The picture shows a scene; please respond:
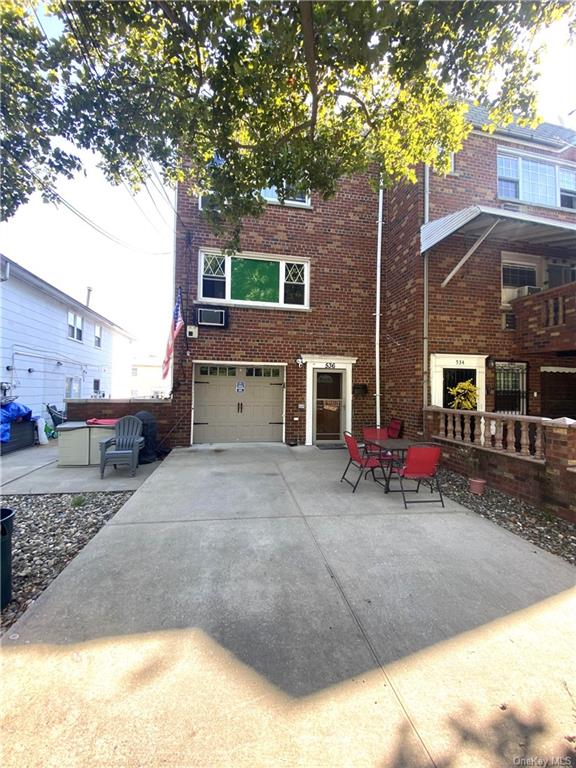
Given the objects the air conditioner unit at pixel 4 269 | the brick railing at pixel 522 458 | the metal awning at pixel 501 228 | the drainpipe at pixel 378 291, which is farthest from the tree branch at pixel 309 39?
the air conditioner unit at pixel 4 269

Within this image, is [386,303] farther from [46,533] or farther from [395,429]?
[46,533]

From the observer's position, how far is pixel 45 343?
12.9 m

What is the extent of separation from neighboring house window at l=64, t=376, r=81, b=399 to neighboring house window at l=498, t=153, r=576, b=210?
55.2ft

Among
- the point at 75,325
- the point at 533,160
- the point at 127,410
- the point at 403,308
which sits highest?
the point at 533,160

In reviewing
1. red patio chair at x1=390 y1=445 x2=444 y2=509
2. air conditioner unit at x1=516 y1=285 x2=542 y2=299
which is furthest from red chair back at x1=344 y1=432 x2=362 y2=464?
air conditioner unit at x1=516 y1=285 x2=542 y2=299

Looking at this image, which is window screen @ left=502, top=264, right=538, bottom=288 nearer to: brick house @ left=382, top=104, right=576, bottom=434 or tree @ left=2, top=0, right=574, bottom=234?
brick house @ left=382, top=104, right=576, bottom=434


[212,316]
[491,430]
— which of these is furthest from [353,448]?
[212,316]

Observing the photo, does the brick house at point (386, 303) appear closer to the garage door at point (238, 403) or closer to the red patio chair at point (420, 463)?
the garage door at point (238, 403)

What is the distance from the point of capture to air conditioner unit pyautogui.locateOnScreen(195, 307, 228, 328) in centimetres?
920

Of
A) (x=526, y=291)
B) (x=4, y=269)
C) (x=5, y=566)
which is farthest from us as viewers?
(x=4, y=269)

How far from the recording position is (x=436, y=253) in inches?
330

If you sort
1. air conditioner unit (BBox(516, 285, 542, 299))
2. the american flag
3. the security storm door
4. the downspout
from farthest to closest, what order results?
the security storm door, the american flag, air conditioner unit (BBox(516, 285, 542, 299)), the downspout

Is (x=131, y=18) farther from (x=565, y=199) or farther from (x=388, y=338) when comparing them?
(x=565, y=199)

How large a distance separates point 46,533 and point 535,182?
520 inches
